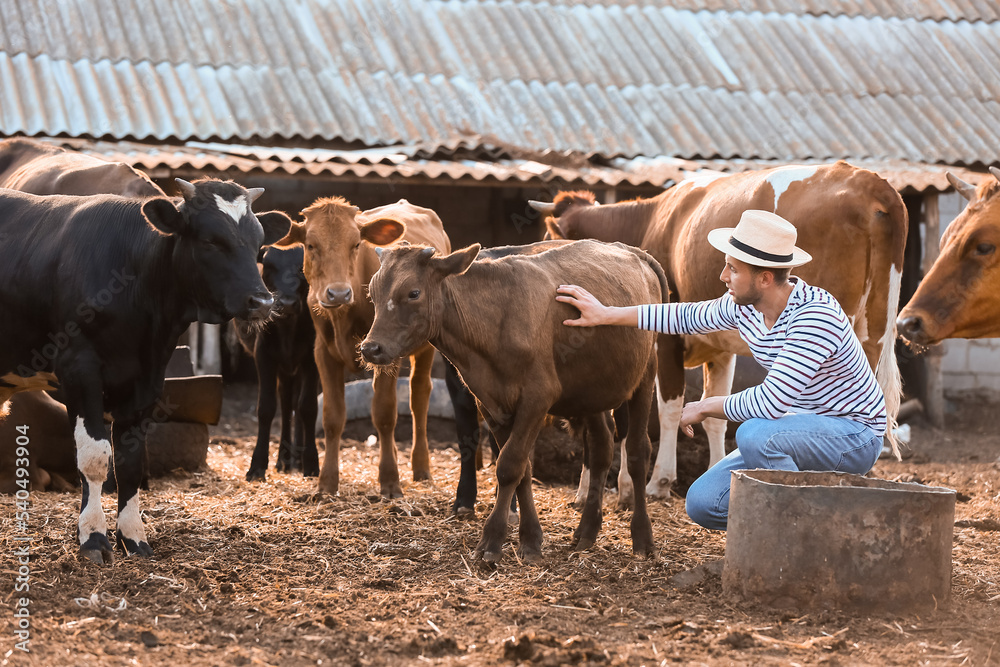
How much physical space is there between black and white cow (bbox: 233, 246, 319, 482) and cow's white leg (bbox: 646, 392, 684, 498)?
7.71 feet

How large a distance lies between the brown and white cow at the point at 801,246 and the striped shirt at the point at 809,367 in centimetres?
174

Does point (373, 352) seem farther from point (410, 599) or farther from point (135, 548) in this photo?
point (135, 548)

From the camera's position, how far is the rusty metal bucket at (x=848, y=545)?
3.79 m

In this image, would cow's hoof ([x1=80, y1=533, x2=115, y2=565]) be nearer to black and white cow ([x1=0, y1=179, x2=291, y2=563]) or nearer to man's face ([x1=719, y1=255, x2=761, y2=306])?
black and white cow ([x1=0, y1=179, x2=291, y2=563])

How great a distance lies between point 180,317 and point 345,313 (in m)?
1.48

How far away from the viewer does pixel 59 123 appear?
395 inches

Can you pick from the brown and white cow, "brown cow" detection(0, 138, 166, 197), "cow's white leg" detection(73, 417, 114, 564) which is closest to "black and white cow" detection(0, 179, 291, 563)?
"cow's white leg" detection(73, 417, 114, 564)

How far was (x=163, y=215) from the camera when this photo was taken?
4.77 metres

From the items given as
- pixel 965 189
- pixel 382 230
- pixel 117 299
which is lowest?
pixel 117 299

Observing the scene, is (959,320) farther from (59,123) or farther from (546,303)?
(59,123)

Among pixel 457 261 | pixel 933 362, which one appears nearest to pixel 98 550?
pixel 457 261

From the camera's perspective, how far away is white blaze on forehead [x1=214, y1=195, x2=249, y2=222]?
16.1ft

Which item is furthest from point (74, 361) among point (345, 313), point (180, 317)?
point (345, 313)

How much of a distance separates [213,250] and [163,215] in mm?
267
